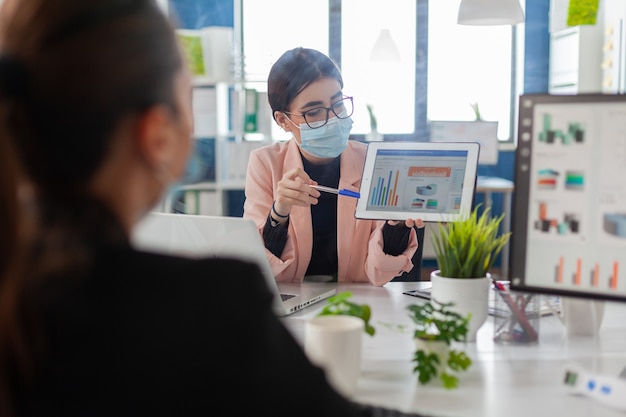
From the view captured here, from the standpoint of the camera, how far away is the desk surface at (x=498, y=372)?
1.02 m

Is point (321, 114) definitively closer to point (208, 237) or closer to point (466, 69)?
point (208, 237)

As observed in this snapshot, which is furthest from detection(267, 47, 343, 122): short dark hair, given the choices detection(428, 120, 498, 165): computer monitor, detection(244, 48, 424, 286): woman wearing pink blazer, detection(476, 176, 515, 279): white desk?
detection(428, 120, 498, 165): computer monitor

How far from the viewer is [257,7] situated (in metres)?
5.26

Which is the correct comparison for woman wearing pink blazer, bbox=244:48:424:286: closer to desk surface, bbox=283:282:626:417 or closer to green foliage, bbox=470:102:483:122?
desk surface, bbox=283:282:626:417

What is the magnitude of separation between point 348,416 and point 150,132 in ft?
1.03

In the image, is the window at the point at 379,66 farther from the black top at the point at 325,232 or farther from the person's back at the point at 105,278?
the person's back at the point at 105,278

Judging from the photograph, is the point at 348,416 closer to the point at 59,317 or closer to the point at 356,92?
the point at 59,317

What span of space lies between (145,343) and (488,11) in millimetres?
3331

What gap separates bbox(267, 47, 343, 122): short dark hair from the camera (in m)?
2.16

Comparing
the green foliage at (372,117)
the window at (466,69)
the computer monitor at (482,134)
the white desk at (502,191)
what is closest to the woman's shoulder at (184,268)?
the white desk at (502,191)

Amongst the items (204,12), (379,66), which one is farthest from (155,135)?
(379,66)

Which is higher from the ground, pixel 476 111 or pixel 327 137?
pixel 476 111

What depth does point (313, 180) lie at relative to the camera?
2230 mm

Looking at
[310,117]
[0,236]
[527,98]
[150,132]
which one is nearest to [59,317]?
[0,236]
